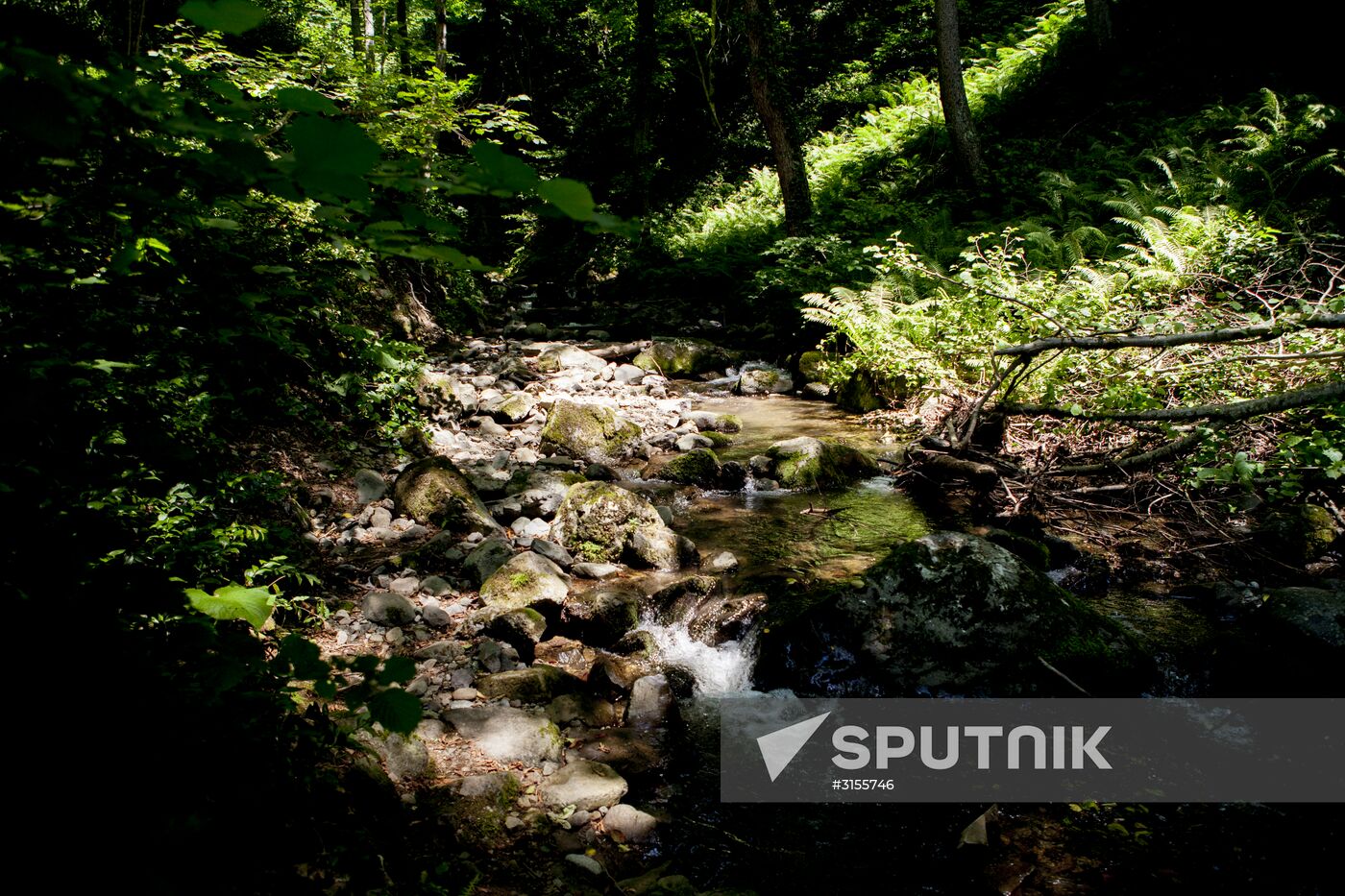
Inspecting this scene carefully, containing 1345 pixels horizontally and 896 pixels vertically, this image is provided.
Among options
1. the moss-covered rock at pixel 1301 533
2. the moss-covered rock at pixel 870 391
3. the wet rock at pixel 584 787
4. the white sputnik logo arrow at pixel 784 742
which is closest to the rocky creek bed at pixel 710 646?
the wet rock at pixel 584 787

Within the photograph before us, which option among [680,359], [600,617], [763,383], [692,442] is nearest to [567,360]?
[680,359]

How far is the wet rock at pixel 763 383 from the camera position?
1086 cm

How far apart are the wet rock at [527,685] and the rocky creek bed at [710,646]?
15mm

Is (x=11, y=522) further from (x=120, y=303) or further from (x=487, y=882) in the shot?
(x=487, y=882)

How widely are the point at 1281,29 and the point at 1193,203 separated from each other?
5352 mm

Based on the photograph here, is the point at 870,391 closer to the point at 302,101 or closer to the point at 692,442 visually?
the point at 692,442

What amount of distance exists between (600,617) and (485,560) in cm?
100

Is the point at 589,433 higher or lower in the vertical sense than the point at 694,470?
higher

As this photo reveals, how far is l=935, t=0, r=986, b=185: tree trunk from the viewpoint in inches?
479

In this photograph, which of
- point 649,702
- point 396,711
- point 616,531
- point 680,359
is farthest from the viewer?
Answer: point 680,359

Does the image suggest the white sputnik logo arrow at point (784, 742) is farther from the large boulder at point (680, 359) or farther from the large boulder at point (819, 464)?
the large boulder at point (680, 359)

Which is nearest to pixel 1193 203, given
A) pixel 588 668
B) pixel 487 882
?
pixel 588 668

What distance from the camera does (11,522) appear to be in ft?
4.77

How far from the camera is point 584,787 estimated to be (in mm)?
2900
